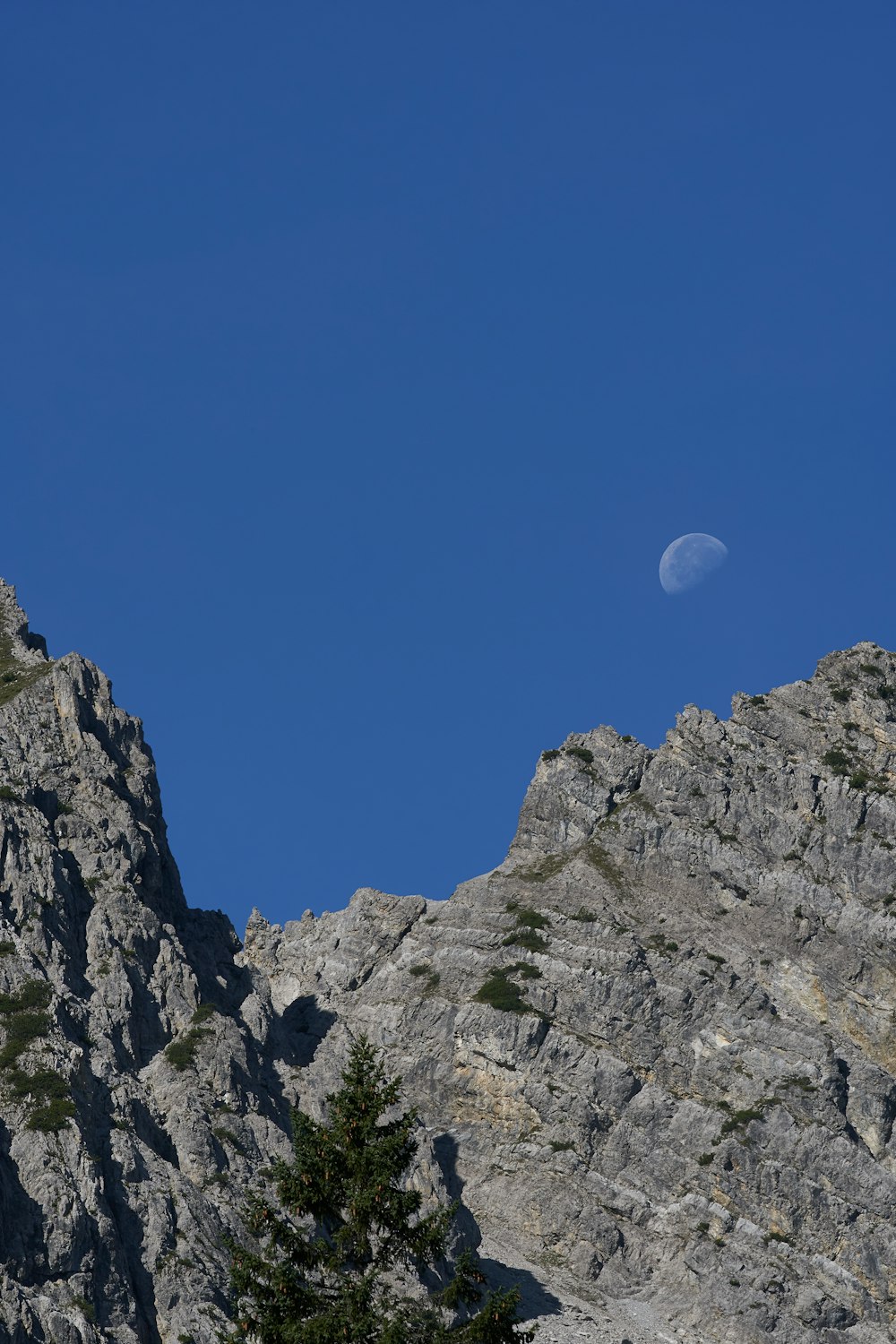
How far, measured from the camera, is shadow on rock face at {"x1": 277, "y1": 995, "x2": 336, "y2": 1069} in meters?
153

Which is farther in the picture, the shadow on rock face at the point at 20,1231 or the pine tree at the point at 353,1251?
the shadow on rock face at the point at 20,1231

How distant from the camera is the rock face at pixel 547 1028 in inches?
4675

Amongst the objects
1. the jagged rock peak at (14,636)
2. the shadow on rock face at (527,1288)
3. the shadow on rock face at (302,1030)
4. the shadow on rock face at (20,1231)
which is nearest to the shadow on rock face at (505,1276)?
the shadow on rock face at (527,1288)

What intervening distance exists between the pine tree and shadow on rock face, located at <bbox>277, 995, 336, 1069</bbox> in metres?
87.6

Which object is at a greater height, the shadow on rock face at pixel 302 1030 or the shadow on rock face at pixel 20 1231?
Answer: the shadow on rock face at pixel 302 1030

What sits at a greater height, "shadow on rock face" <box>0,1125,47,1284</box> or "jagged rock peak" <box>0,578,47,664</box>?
"jagged rock peak" <box>0,578,47,664</box>

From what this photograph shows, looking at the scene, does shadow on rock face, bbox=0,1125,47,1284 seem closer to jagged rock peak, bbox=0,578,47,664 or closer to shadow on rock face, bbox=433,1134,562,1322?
shadow on rock face, bbox=433,1134,562,1322

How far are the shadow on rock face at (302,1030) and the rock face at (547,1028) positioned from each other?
1.25 feet

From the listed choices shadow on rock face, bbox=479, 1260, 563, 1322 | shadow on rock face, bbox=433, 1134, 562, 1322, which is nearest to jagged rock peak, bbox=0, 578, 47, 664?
shadow on rock face, bbox=433, 1134, 562, 1322

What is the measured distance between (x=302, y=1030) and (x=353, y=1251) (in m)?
102

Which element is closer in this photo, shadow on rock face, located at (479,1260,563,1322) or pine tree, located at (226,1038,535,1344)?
pine tree, located at (226,1038,535,1344)

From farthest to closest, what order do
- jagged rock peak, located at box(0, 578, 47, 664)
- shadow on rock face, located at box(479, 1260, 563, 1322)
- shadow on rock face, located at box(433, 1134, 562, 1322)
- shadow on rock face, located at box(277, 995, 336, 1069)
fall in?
jagged rock peak, located at box(0, 578, 47, 664), shadow on rock face, located at box(277, 995, 336, 1069), shadow on rock face, located at box(433, 1134, 562, 1322), shadow on rock face, located at box(479, 1260, 563, 1322)

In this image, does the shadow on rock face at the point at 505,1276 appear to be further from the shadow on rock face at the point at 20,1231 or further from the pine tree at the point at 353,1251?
the pine tree at the point at 353,1251

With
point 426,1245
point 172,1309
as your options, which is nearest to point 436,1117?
point 172,1309
